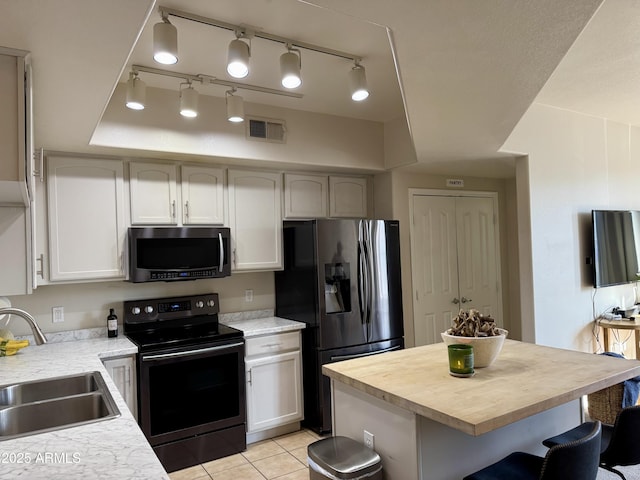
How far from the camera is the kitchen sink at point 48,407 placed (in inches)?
65.4

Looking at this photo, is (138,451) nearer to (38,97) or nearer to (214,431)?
(38,97)

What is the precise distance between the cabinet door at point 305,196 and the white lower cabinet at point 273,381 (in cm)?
108

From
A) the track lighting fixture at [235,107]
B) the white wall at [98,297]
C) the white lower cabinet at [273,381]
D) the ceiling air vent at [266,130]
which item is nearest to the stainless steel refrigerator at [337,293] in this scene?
the white lower cabinet at [273,381]

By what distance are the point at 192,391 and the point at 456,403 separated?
208 cm

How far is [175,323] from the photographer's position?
3516 mm

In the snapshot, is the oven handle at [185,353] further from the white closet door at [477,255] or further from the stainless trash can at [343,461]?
the white closet door at [477,255]

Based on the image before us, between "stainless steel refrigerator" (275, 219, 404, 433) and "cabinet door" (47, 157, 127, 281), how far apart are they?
4.45 feet

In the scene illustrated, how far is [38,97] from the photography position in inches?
81.3

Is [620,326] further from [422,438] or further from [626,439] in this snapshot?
[422,438]

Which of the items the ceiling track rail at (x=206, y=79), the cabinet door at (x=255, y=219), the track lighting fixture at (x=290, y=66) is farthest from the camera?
the cabinet door at (x=255, y=219)

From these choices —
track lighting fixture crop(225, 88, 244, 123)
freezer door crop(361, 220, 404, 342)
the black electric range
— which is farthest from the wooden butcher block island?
track lighting fixture crop(225, 88, 244, 123)

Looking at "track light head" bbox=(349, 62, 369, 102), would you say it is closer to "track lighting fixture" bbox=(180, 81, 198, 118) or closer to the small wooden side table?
"track lighting fixture" bbox=(180, 81, 198, 118)

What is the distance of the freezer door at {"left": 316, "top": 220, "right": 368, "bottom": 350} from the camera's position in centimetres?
348

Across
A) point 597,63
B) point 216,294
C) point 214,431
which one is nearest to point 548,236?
point 597,63
